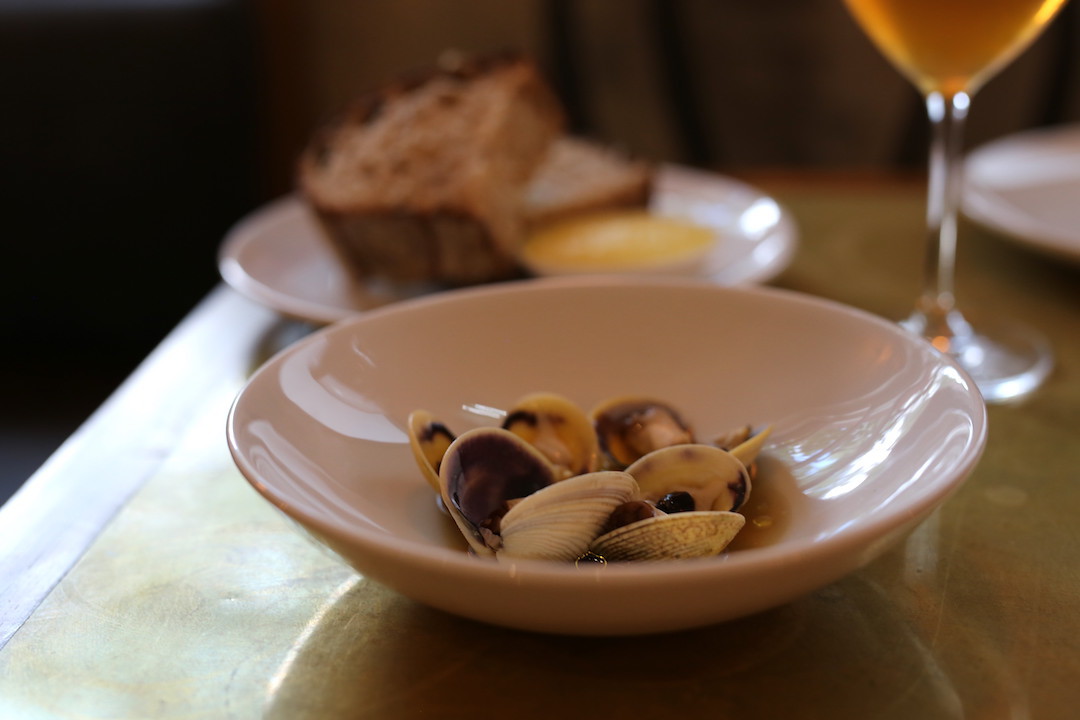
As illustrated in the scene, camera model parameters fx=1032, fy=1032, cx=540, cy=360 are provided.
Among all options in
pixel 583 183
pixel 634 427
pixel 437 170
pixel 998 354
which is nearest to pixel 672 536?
pixel 634 427

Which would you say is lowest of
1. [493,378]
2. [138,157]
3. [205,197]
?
[205,197]

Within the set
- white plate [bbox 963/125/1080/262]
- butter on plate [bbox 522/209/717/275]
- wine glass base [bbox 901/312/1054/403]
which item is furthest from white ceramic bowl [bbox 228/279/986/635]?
white plate [bbox 963/125/1080/262]

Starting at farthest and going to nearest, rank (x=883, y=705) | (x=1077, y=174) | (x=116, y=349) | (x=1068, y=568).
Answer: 1. (x=116, y=349)
2. (x=1077, y=174)
3. (x=1068, y=568)
4. (x=883, y=705)

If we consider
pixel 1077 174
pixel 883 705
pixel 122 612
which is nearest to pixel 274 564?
pixel 122 612

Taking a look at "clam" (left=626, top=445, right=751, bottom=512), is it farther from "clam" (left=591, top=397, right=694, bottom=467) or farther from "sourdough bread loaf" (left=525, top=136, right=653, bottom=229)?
"sourdough bread loaf" (left=525, top=136, right=653, bottom=229)

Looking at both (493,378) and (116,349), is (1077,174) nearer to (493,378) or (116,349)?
(493,378)

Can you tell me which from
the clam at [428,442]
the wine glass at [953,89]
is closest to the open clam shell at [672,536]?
the clam at [428,442]
